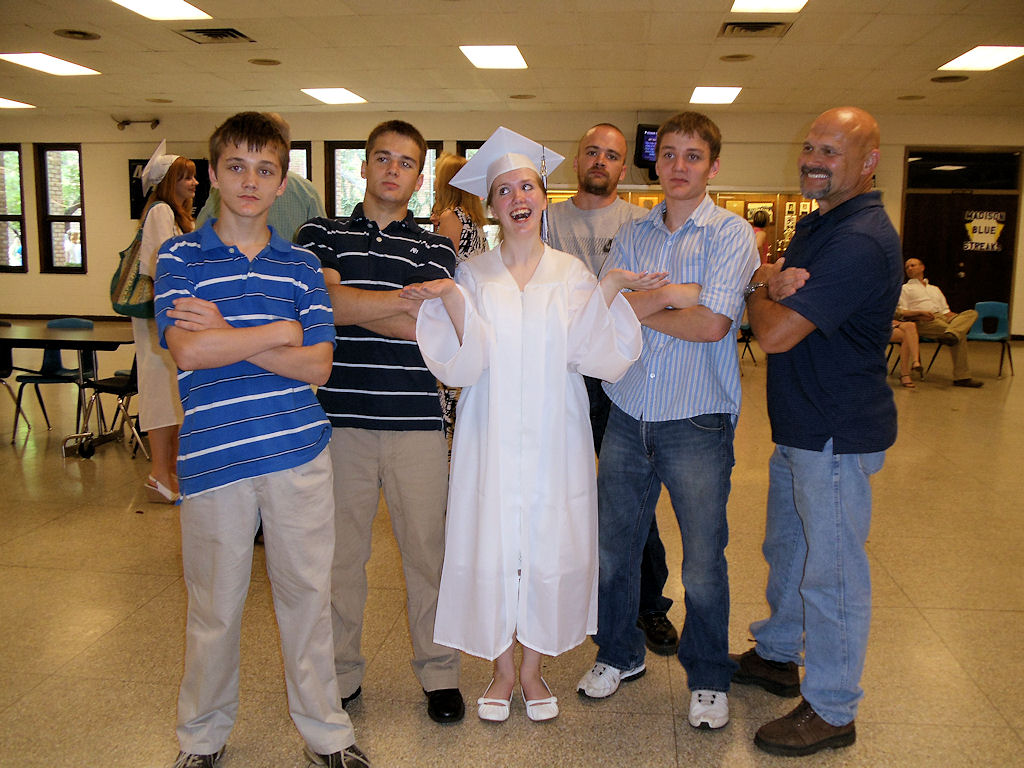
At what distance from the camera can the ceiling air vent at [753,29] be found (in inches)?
333

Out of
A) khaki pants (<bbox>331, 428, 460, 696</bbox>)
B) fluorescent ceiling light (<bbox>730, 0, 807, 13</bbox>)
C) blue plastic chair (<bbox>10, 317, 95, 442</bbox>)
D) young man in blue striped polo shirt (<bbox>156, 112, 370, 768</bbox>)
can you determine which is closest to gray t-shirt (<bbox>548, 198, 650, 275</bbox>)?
khaki pants (<bbox>331, 428, 460, 696</bbox>)

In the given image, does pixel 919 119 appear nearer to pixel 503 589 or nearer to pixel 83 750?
pixel 503 589

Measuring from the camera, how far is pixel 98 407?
5.82m

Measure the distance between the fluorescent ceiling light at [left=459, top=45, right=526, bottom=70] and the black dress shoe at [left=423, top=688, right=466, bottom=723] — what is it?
28.9 ft

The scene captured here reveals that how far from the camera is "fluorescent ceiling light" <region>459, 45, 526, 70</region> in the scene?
9.71 metres

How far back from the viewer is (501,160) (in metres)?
2.26

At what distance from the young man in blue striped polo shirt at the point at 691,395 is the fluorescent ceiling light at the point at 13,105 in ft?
49.1

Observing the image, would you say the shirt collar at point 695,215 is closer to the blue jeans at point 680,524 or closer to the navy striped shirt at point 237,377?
the blue jeans at point 680,524

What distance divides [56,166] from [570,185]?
1031 centimetres

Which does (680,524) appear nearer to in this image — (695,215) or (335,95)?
(695,215)

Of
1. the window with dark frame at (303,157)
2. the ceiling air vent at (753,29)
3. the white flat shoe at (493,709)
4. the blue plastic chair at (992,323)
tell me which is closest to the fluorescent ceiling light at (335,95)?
the window with dark frame at (303,157)

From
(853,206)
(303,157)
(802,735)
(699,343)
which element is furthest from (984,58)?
(303,157)

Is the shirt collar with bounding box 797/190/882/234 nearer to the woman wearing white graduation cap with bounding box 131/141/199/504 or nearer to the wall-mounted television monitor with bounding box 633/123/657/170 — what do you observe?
the woman wearing white graduation cap with bounding box 131/141/199/504

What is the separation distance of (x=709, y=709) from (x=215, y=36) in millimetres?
9574
